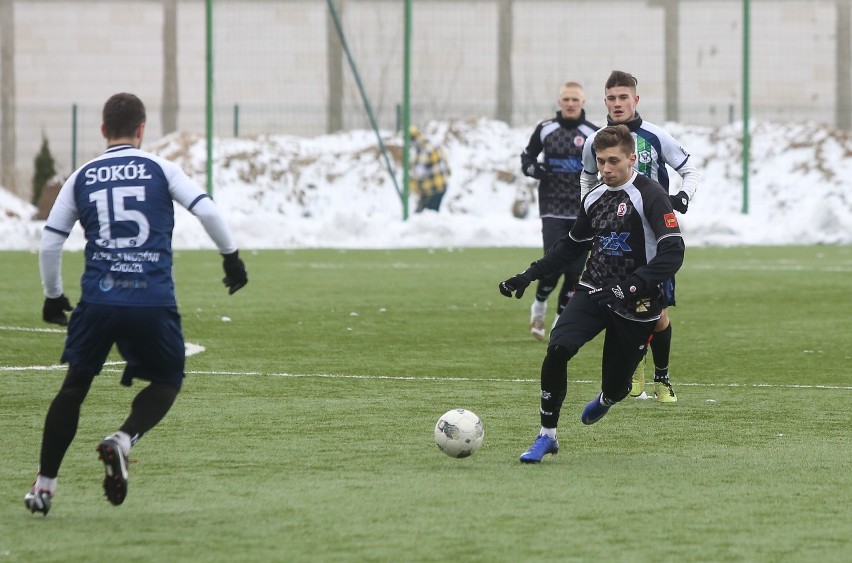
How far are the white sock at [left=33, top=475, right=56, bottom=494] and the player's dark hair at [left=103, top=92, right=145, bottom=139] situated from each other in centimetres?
134

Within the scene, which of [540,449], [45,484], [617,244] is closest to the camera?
[45,484]

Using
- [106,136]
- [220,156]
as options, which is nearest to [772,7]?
[220,156]

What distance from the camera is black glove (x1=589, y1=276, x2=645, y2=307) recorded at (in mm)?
7105

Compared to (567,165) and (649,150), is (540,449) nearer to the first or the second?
(649,150)

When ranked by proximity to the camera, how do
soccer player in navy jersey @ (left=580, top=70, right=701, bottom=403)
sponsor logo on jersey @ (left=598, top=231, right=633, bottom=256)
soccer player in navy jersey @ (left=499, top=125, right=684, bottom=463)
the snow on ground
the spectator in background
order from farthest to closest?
1. the spectator in background
2. the snow on ground
3. soccer player in navy jersey @ (left=580, top=70, right=701, bottom=403)
4. sponsor logo on jersey @ (left=598, top=231, right=633, bottom=256)
5. soccer player in navy jersey @ (left=499, top=125, right=684, bottom=463)

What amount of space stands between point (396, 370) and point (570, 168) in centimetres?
314

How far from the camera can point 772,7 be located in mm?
30781

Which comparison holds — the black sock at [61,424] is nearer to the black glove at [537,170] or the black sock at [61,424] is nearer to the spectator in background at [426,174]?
the black glove at [537,170]

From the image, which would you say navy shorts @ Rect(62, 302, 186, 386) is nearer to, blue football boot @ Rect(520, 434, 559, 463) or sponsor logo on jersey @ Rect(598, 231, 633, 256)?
blue football boot @ Rect(520, 434, 559, 463)

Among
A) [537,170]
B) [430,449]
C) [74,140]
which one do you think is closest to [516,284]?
[430,449]

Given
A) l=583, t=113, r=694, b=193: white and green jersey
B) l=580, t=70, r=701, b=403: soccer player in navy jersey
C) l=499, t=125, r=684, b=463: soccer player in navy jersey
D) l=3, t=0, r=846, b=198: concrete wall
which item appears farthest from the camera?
l=3, t=0, r=846, b=198: concrete wall

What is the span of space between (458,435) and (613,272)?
108 cm

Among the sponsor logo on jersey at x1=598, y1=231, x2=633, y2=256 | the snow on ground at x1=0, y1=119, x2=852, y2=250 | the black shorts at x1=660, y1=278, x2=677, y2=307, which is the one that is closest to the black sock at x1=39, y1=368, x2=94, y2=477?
the sponsor logo on jersey at x1=598, y1=231, x2=633, y2=256

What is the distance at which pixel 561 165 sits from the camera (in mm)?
12914
